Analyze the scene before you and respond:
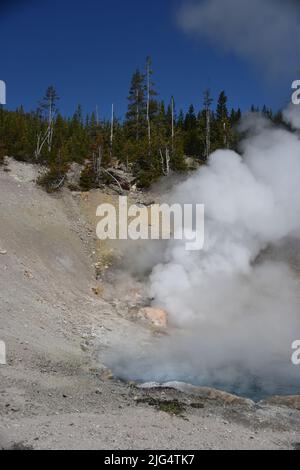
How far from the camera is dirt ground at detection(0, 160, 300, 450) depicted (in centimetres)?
858

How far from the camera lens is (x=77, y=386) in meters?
11.4

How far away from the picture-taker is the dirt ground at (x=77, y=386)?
8.58 metres

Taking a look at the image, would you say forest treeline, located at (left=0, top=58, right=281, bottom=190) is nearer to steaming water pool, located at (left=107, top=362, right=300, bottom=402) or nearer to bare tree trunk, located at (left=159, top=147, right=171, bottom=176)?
bare tree trunk, located at (left=159, top=147, right=171, bottom=176)

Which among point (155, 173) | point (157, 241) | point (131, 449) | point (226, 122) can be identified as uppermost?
point (226, 122)

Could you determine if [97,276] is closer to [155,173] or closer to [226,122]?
[155,173]

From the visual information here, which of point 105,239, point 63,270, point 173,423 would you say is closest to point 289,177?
point 105,239

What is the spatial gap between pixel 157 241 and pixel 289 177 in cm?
905

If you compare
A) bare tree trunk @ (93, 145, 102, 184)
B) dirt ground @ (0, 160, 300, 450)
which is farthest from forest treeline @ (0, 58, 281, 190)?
dirt ground @ (0, 160, 300, 450)

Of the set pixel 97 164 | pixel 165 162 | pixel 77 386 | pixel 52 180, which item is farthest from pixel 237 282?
pixel 165 162

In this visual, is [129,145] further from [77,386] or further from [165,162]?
[77,386]

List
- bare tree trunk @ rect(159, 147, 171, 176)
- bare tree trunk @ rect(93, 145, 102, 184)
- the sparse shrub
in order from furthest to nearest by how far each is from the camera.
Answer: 1. bare tree trunk @ rect(159, 147, 171, 176)
2. bare tree trunk @ rect(93, 145, 102, 184)
3. the sparse shrub

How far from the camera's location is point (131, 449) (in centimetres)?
793

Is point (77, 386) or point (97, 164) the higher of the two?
point (97, 164)

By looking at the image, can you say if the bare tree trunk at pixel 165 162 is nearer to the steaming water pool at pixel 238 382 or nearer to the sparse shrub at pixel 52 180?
the sparse shrub at pixel 52 180
